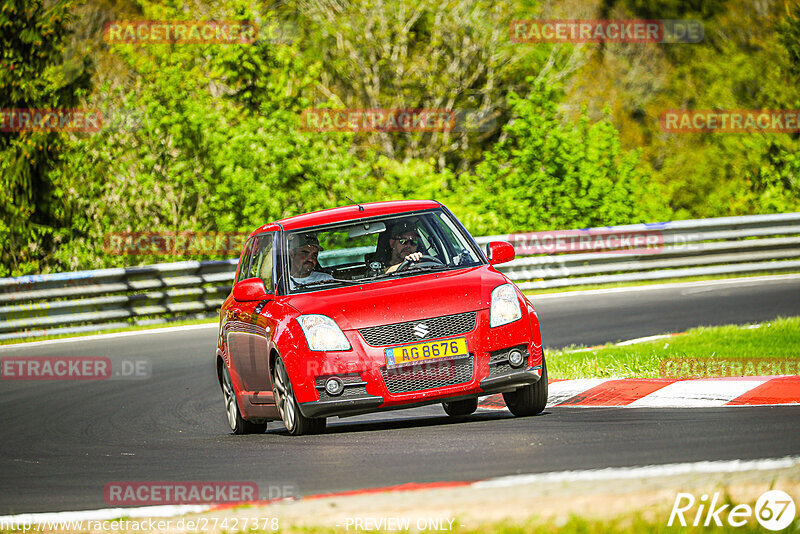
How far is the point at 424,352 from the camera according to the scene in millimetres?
7758

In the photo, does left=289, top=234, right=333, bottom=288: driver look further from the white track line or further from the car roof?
the white track line

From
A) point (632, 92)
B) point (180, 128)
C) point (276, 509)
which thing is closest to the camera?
point (276, 509)

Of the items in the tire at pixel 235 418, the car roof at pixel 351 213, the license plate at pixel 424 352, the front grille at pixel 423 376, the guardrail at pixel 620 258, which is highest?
the car roof at pixel 351 213

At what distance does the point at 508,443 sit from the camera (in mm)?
6879

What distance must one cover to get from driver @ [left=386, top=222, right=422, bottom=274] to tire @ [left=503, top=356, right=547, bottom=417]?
1.31 m

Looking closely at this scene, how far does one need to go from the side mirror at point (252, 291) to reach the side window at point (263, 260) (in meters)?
0.22

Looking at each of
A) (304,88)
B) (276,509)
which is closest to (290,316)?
(276,509)

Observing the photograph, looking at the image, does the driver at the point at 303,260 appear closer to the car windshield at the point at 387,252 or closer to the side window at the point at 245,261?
the car windshield at the point at 387,252

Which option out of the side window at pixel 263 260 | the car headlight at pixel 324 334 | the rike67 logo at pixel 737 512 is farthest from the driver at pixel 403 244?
the rike67 logo at pixel 737 512

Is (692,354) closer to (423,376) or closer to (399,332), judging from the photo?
(423,376)

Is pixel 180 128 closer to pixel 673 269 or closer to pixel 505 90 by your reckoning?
pixel 673 269

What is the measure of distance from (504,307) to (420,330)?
0.65 metres

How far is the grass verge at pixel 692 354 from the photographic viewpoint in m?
10.1

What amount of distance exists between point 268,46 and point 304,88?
56.1 inches
